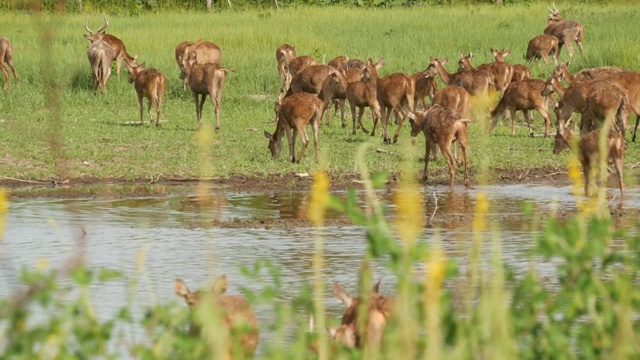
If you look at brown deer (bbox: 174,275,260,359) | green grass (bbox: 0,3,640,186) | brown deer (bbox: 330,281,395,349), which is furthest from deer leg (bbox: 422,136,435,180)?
brown deer (bbox: 330,281,395,349)

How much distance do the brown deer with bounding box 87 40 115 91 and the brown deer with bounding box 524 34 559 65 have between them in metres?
8.90

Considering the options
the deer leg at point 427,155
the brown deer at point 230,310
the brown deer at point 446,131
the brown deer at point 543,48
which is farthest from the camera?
the brown deer at point 543,48

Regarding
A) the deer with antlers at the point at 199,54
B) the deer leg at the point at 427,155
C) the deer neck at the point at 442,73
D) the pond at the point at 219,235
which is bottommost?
the pond at the point at 219,235

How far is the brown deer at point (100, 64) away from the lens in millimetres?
25172

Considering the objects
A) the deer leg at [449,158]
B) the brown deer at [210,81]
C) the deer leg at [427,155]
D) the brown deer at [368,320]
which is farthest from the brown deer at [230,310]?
the brown deer at [210,81]

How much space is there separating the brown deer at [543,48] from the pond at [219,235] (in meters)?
12.3

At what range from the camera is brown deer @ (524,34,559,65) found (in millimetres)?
28328

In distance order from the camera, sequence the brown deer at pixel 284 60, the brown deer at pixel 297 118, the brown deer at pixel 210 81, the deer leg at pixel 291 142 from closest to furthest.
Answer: the brown deer at pixel 297 118, the deer leg at pixel 291 142, the brown deer at pixel 210 81, the brown deer at pixel 284 60

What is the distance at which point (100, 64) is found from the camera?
83.0 feet

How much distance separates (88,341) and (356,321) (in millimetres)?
1235

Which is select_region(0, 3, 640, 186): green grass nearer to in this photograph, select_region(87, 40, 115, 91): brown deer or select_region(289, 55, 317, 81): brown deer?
select_region(87, 40, 115, 91): brown deer

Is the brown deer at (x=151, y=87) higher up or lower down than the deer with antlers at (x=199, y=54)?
lower down

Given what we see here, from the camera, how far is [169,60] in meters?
28.1

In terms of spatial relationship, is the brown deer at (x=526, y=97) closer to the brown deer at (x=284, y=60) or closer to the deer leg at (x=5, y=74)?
the brown deer at (x=284, y=60)
